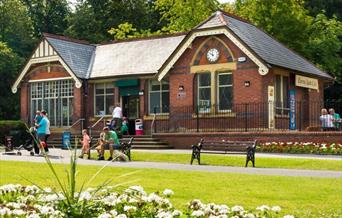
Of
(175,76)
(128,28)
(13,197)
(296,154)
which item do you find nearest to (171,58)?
(175,76)

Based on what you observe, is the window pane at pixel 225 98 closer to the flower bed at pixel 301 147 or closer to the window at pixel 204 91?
the window at pixel 204 91

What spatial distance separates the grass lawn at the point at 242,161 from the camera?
18422 millimetres

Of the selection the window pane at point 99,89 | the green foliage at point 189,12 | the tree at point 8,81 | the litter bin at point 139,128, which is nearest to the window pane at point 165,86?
the litter bin at point 139,128

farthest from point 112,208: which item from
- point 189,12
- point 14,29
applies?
point 14,29

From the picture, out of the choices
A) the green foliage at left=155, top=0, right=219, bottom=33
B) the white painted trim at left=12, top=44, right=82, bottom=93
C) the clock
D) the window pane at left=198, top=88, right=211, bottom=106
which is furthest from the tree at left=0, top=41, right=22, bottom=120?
the clock

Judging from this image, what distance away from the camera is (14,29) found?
2152 inches

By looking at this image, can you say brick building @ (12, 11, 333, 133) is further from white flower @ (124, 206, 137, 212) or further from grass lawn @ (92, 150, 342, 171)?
white flower @ (124, 206, 137, 212)

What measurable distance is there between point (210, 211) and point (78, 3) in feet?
186

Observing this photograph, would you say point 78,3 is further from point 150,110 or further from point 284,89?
point 284,89

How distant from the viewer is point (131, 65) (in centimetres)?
3397

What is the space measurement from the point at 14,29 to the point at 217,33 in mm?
31323

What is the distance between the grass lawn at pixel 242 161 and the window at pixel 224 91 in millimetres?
7273

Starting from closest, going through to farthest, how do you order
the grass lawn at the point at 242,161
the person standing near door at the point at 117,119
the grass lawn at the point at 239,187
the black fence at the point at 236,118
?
the grass lawn at the point at 239,187 → the grass lawn at the point at 242,161 → the black fence at the point at 236,118 → the person standing near door at the point at 117,119

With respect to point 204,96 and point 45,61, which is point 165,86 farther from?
point 45,61
